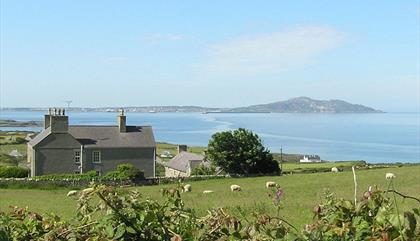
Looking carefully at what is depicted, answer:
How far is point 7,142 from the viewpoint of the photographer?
4958 inches

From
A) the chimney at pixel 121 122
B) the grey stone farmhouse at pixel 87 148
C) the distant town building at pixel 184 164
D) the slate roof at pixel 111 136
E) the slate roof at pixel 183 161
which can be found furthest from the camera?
the slate roof at pixel 183 161

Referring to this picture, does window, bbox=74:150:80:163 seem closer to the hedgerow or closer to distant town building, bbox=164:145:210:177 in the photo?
distant town building, bbox=164:145:210:177

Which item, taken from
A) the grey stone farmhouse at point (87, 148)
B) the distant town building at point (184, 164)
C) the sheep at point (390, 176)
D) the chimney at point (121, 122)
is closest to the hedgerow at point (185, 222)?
the sheep at point (390, 176)

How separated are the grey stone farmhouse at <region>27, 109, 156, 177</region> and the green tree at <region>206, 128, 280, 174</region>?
26.9 ft

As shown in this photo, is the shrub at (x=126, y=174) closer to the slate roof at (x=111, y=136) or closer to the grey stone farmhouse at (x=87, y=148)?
the grey stone farmhouse at (x=87, y=148)

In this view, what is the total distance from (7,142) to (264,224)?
130887 mm

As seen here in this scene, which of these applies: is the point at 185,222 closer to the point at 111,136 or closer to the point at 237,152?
the point at 237,152

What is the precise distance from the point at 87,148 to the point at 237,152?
1542cm

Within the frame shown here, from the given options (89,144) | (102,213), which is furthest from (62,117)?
(102,213)

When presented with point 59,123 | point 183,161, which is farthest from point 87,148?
point 183,161

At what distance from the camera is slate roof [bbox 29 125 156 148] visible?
57912 mm

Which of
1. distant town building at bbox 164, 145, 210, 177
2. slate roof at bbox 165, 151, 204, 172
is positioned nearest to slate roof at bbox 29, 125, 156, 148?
distant town building at bbox 164, 145, 210, 177

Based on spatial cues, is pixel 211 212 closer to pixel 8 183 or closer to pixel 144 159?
pixel 8 183

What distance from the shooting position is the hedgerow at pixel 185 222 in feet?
9.59
